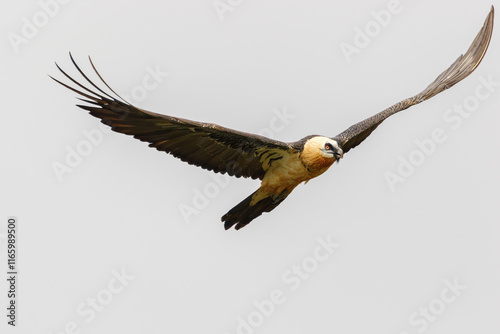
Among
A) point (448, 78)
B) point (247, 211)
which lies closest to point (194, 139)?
point (247, 211)

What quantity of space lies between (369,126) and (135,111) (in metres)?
5.09

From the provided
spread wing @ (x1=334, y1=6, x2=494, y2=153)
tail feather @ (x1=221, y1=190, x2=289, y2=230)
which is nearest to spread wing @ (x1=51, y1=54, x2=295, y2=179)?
tail feather @ (x1=221, y1=190, x2=289, y2=230)

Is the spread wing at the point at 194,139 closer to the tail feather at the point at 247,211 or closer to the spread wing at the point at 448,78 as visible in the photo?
the tail feather at the point at 247,211

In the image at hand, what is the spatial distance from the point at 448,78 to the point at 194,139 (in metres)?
6.26

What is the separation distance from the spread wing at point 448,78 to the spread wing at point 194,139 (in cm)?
221

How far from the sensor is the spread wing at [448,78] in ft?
57.9

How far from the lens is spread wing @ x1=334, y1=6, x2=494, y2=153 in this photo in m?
17.6

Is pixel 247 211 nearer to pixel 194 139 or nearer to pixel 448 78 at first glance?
pixel 194 139

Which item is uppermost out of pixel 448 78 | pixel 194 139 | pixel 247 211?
pixel 194 139

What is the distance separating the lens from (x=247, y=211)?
17031 mm

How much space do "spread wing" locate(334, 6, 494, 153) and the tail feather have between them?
1884 mm

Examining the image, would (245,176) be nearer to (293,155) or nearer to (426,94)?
(293,155)

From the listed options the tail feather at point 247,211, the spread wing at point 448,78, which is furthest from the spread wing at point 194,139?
the spread wing at point 448,78

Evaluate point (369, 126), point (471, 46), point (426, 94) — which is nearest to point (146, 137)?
point (369, 126)
